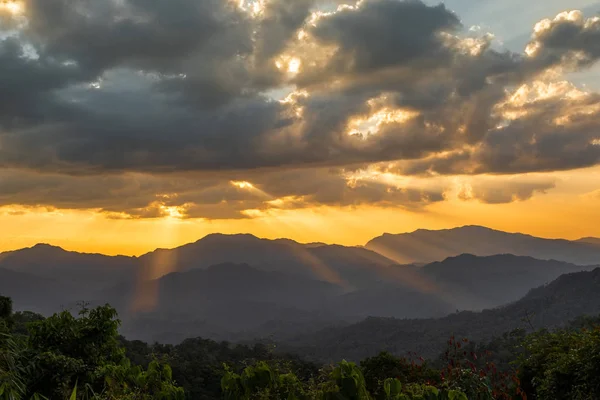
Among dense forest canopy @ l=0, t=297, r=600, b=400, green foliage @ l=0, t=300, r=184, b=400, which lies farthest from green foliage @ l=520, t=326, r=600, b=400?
green foliage @ l=0, t=300, r=184, b=400

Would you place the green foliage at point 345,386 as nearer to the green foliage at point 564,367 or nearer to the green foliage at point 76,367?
the green foliage at point 76,367

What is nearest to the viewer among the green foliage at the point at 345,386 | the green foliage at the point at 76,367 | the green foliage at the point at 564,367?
the green foliage at the point at 345,386

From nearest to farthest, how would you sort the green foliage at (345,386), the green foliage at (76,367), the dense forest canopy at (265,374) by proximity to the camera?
the green foliage at (345,386), the dense forest canopy at (265,374), the green foliage at (76,367)

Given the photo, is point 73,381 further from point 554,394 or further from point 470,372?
point 554,394

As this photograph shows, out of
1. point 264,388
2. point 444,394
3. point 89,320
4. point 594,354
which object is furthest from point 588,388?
point 89,320

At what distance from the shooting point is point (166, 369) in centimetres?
1450

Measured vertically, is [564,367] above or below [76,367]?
above

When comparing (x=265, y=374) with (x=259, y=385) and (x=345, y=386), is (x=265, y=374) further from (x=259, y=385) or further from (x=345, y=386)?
(x=345, y=386)

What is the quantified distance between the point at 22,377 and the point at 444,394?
13040mm

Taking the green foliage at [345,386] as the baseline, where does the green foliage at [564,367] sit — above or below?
below

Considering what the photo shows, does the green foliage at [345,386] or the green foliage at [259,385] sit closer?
the green foliage at [345,386]

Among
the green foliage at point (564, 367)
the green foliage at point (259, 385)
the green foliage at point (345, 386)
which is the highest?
the green foliage at point (345, 386)

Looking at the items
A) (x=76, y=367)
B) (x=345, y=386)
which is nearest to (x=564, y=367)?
(x=345, y=386)

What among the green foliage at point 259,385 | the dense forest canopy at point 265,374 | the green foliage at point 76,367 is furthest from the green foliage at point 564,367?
the green foliage at point 76,367
